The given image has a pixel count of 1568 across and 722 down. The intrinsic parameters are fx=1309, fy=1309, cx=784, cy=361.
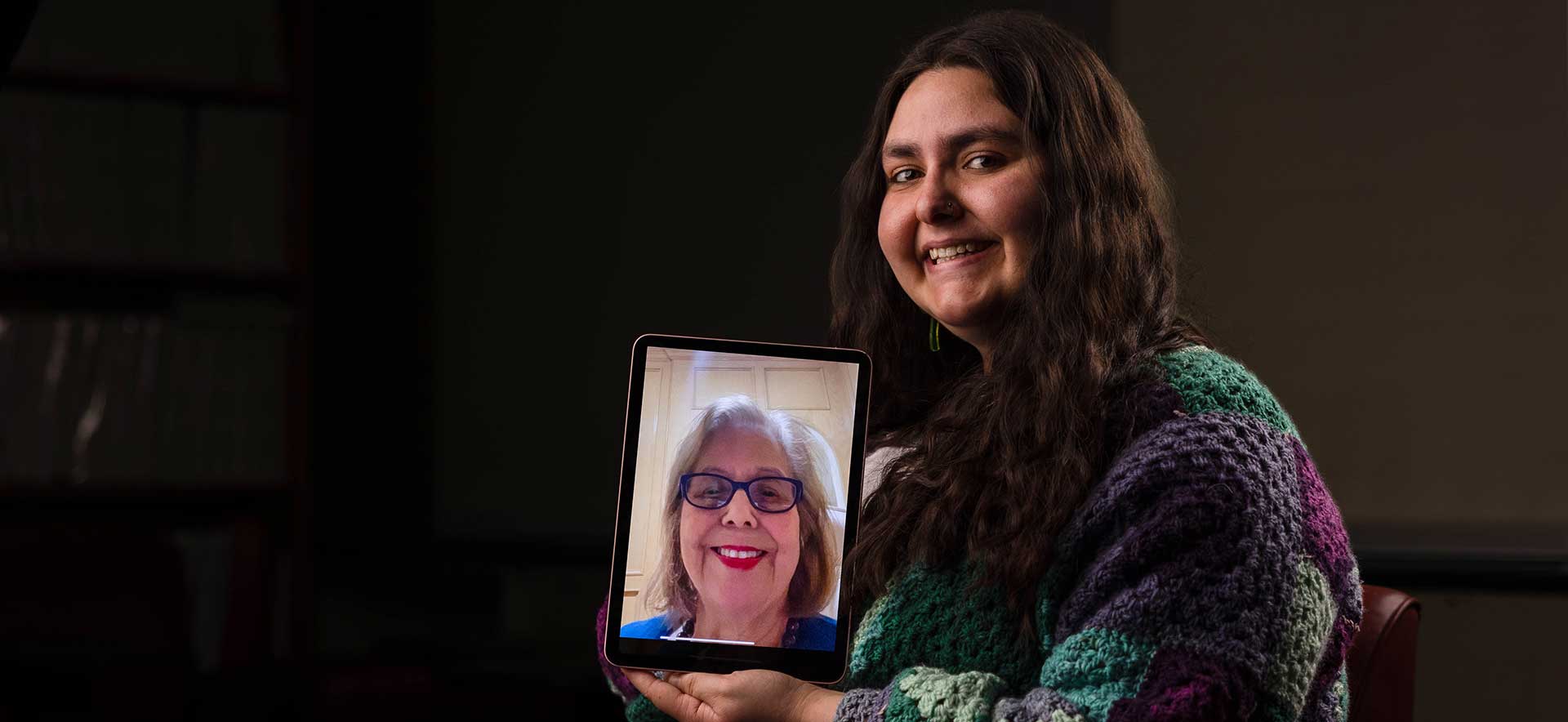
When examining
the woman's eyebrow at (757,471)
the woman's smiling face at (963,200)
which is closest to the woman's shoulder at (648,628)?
the woman's eyebrow at (757,471)

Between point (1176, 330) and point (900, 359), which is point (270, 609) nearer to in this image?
point (900, 359)

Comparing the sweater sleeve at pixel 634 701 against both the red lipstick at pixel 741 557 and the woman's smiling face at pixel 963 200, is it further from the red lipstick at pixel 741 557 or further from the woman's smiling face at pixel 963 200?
the woman's smiling face at pixel 963 200

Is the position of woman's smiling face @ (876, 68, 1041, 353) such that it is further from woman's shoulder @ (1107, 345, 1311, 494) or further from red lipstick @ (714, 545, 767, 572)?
red lipstick @ (714, 545, 767, 572)

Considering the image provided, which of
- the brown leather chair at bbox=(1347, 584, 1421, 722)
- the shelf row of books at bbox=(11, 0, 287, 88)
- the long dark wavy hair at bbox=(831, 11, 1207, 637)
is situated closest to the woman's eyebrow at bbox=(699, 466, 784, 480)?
the long dark wavy hair at bbox=(831, 11, 1207, 637)

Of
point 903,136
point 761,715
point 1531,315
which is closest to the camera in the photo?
point 761,715

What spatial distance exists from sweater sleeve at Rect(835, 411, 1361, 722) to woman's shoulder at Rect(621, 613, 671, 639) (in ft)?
0.55

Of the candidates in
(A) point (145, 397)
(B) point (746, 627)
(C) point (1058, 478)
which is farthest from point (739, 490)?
(A) point (145, 397)

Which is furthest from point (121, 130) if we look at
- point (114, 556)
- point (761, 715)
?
point (761, 715)

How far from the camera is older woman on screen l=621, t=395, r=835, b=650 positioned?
1080 millimetres

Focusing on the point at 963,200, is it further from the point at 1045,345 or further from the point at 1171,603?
the point at 1171,603

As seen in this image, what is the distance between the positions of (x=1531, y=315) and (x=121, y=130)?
227 centimetres

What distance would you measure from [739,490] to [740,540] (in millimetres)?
43

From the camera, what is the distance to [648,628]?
1.09m

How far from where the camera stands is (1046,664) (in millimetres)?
987
